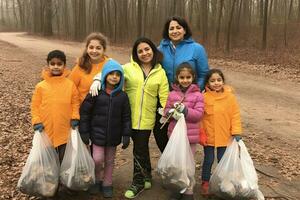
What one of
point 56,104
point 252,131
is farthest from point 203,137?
point 252,131

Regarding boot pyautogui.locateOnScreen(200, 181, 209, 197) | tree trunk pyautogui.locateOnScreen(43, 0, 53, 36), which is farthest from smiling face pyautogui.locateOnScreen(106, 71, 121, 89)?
tree trunk pyautogui.locateOnScreen(43, 0, 53, 36)

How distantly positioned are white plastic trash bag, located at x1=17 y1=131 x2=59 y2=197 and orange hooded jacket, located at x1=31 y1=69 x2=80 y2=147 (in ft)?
0.48

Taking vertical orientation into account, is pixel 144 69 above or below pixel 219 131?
above

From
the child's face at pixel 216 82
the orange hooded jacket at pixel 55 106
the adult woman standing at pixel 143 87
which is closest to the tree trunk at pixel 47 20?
the orange hooded jacket at pixel 55 106

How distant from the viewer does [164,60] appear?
444 cm

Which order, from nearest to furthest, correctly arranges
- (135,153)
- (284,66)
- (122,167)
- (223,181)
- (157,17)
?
(223,181), (135,153), (122,167), (284,66), (157,17)

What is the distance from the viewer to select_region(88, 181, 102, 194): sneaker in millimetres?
4395

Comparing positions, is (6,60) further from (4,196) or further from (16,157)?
(4,196)

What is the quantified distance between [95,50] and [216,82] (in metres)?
1.36

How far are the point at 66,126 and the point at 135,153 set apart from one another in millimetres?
823

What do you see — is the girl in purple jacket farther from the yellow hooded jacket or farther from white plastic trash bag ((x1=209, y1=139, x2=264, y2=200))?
white plastic trash bag ((x1=209, y1=139, x2=264, y2=200))

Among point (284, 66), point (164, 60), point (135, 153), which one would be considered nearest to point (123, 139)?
point (135, 153)

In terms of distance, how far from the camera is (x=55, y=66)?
13.8 feet

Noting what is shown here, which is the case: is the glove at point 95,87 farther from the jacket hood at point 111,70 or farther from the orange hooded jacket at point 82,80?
A: the orange hooded jacket at point 82,80
